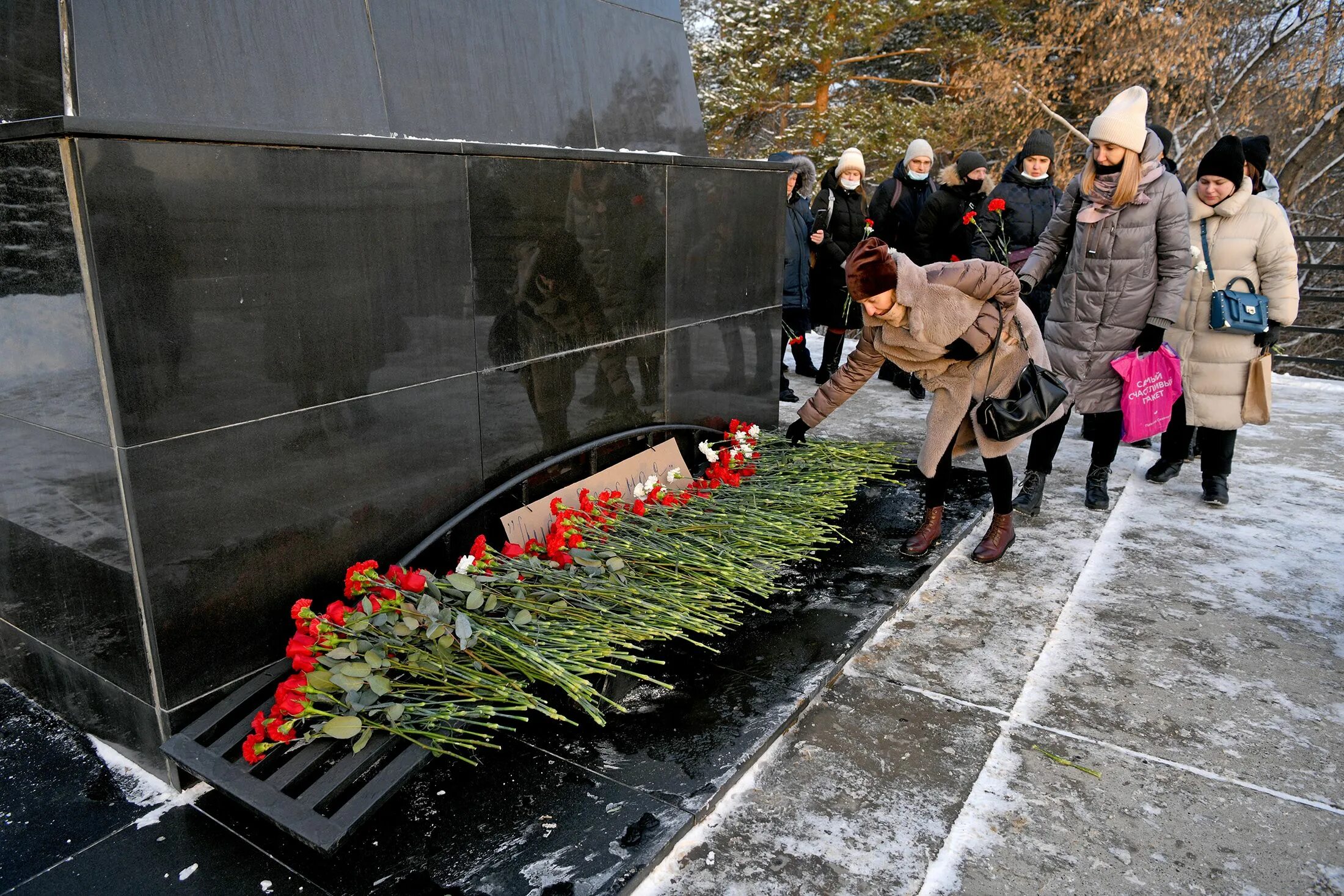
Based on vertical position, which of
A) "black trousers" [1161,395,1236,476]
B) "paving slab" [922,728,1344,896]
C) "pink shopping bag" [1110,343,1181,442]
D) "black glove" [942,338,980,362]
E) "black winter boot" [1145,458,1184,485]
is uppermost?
"black glove" [942,338,980,362]

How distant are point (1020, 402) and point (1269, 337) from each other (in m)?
1.96

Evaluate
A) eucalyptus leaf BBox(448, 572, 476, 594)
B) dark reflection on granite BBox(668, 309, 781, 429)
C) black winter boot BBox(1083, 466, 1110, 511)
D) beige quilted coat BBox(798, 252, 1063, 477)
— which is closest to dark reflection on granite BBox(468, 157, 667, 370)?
dark reflection on granite BBox(668, 309, 781, 429)

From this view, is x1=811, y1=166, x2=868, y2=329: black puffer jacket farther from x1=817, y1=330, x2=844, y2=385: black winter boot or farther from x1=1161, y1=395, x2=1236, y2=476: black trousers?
x1=1161, y1=395, x2=1236, y2=476: black trousers

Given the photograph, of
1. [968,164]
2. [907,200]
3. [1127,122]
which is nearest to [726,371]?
[1127,122]

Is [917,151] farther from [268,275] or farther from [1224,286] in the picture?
[268,275]

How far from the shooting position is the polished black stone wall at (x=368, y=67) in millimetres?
2174

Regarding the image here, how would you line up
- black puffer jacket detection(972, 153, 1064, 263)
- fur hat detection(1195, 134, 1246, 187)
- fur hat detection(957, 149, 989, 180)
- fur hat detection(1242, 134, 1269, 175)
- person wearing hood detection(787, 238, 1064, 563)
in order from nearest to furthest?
1. person wearing hood detection(787, 238, 1064, 563)
2. fur hat detection(1195, 134, 1246, 187)
3. fur hat detection(1242, 134, 1269, 175)
4. black puffer jacket detection(972, 153, 1064, 263)
5. fur hat detection(957, 149, 989, 180)

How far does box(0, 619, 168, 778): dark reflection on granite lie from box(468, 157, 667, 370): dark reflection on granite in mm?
1418

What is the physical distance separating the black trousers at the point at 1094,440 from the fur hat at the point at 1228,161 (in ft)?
4.01

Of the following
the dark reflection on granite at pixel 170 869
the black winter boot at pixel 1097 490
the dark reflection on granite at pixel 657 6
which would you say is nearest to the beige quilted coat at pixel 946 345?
the black winter boot at pixel 1097 490

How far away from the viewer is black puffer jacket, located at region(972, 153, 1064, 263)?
222 inches

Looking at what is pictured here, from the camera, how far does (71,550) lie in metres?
2.39

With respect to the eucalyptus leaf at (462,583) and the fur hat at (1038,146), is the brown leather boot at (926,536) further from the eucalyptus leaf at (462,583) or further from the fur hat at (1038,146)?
the fur hat at (1038,146)

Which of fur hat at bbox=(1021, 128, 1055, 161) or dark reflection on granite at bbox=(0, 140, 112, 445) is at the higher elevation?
fur hat at bbox=(1021, 128, 1055, 161)
